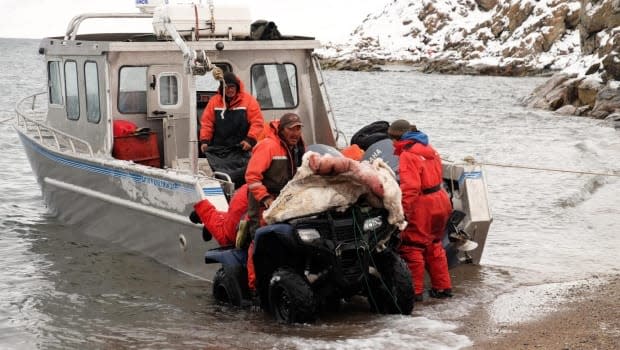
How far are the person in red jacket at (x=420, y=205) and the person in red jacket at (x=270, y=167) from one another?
0.94m

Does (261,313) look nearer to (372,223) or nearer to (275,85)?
(372,223)

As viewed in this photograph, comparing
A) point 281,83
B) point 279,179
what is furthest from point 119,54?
point 279,179

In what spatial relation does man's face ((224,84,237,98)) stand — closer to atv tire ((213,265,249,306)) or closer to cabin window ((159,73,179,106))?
cabin window ((159,73,179,106))

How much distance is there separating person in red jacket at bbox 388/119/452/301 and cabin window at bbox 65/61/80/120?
4763 mm

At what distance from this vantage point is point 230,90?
9.97m

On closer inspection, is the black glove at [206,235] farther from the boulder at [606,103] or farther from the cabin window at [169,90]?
the boulder at [606,103]

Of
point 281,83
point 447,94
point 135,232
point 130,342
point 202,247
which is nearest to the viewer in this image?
point 130,342

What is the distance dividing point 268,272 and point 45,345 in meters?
2.01

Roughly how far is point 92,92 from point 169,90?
2.98 ft

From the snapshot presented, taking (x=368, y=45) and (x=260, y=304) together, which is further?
(x=368, y=45)

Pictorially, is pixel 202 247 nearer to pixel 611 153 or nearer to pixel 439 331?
pixel 439 331

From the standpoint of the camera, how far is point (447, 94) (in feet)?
165

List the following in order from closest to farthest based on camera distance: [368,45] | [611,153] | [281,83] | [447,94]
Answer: [281,83], [611,153], [447,94], [368,45]

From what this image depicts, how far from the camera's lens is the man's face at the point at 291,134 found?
7887mm
